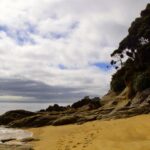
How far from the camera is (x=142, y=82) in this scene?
4262 cm

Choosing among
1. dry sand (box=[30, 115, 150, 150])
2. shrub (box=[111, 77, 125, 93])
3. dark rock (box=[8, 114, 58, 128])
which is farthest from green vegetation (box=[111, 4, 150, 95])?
dry sand (box=[30, 115, 150, 150])

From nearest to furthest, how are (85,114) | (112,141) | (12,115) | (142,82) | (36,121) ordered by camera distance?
(112,141) < (85,114) < (36,121) < (142,82) < (12,115)

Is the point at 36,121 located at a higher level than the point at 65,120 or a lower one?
higher

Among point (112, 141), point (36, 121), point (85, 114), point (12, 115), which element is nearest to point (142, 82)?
point (85, 114)

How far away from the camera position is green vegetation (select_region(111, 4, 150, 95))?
4856 centimetres

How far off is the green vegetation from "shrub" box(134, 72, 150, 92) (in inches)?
35.8

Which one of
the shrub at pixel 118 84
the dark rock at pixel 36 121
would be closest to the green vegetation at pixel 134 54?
the shrub at pixel 118 84

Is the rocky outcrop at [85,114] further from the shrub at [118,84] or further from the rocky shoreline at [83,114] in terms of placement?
the shrub at [118,84]

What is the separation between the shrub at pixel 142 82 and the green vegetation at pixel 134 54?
2.98 ft

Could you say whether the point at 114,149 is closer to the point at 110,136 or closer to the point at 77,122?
the point at 110,136

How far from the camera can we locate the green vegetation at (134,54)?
48562 millimetres

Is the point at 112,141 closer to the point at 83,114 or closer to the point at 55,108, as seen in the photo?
the point at 83,114

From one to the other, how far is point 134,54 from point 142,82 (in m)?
11.2

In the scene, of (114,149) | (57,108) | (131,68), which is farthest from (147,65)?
(114,149)
